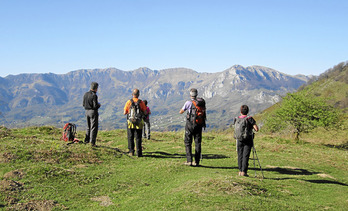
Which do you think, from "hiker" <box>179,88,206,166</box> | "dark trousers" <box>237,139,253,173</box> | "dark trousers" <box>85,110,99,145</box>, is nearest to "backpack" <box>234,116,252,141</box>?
"dark trousers" <box>237,139,253,173</box>

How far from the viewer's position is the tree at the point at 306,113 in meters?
27.0

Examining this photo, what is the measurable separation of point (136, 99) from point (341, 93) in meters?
166

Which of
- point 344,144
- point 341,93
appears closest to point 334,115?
point 344,144

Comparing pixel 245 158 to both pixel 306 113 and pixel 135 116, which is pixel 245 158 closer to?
pixel 135 116

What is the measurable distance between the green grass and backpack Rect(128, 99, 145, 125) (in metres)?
1.95

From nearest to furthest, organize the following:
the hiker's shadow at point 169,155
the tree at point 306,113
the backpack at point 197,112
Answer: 1. the backpack at point 197,112
2. the hiker's shadow at point 169,155
3. the tree at point 306,113

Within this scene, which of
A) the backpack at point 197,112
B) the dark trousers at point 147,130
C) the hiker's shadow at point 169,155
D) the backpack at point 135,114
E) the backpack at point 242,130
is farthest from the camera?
the dark trousers at point 147,130

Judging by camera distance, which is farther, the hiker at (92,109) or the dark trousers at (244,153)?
the hiker at (92,109)

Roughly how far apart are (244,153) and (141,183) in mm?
4430

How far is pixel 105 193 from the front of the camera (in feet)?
29.1

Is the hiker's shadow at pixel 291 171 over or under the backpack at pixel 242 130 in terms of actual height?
under

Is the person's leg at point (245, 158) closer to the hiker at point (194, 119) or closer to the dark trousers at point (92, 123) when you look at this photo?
the hiker at point (194, 119)

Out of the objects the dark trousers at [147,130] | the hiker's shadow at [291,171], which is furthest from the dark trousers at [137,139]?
the dark trousers at [147,130]

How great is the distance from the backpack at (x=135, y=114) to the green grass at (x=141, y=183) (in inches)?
76.6
